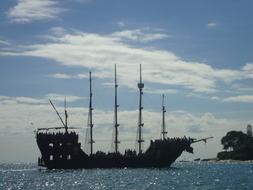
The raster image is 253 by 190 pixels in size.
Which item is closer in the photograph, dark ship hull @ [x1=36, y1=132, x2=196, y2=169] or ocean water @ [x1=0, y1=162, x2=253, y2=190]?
ocean water @ [x1=0, y1=162, x2=253, y2=190]

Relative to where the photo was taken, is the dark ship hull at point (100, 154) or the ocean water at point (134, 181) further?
the dark ship hull at point (100, 154)

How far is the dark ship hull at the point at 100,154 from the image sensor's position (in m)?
127

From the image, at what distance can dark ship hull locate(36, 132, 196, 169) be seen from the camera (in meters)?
127

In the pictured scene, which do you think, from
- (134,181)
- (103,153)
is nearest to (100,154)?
(103,153)

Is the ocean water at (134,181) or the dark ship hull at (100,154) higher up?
the dark ship hull at (100,154)

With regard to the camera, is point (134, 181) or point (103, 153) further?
point (103, 153)

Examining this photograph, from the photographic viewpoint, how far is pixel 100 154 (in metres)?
129

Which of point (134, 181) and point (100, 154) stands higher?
point (100, 154)

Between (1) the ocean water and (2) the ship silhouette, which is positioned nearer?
(1) the ocean water

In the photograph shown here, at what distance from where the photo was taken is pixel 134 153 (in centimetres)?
13025

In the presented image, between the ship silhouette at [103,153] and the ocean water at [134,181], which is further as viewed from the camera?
the ship silhouette at [103,153]

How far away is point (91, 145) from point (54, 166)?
8.37 m

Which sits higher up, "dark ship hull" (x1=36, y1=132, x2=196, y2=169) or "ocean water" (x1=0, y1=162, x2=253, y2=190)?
"dark ship hull" (x1=36, y1=132, x2=196, y2=169)

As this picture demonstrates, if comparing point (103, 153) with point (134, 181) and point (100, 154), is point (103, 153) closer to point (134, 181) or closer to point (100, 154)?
point (100, 154)
